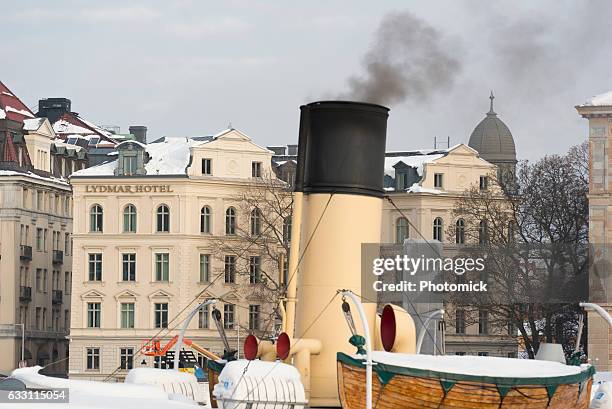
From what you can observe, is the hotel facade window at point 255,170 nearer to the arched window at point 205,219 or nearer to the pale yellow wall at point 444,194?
the arched window at point 205,219

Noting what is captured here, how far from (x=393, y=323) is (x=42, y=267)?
7815 cm

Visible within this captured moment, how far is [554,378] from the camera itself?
21062 millimetres

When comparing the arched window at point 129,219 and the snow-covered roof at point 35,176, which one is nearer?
the arched window at point 129,219

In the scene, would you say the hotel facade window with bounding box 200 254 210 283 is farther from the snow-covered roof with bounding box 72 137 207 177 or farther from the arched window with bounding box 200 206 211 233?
the snow-covered roof with bounding box 72 137 207 177

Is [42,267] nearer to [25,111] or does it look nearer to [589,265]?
[25,111]

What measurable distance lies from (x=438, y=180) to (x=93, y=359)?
19097 mm

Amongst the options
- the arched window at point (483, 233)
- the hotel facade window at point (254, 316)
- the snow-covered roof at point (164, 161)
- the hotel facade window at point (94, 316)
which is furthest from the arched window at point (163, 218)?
the arched window at point (483, 233)

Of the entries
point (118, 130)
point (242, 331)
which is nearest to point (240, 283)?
point (242, 331)

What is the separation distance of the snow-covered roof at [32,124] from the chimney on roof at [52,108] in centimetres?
1083

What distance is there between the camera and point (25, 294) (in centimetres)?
9556

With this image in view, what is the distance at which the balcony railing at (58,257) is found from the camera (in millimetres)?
100000

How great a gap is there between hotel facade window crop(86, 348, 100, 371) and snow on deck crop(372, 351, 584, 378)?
69.0 metres

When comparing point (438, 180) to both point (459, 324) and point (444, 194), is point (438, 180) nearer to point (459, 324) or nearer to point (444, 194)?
point (444, 194)

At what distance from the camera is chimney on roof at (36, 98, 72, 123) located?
11150cm
